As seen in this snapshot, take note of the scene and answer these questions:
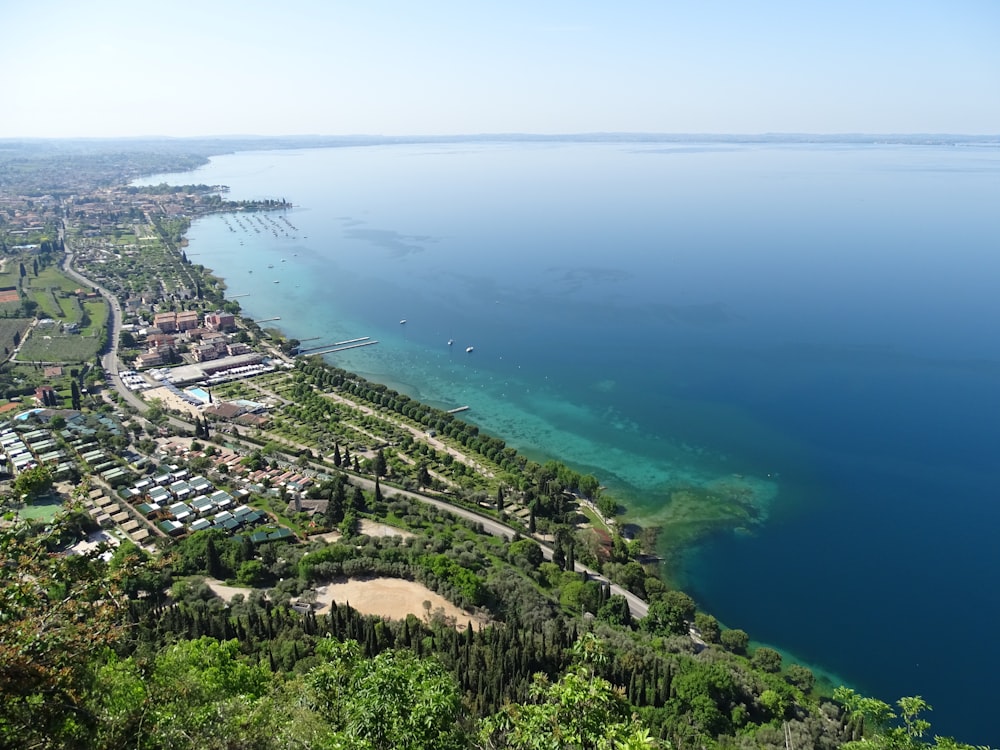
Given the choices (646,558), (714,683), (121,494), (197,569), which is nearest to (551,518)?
(646,558)

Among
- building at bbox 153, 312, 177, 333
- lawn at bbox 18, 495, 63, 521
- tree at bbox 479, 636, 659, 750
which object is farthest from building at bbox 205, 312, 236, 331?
tree at bbox 479, 636, 659, 750

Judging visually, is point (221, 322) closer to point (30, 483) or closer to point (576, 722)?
point (30, 483)

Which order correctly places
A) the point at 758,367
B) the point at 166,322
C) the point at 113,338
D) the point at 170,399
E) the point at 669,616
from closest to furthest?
1. the point at 669,616
2. the point at 170,399
3. the point at 758,367
4. the point at 113,338
5. the point at 166,322

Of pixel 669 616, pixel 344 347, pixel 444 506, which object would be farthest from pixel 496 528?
pixel 344 347

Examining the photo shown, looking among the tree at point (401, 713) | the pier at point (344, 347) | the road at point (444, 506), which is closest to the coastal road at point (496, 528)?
the road at point (444, 506)

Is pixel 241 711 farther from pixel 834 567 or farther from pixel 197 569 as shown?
pixel 834 567

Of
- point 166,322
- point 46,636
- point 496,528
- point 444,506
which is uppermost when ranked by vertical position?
point 46,636

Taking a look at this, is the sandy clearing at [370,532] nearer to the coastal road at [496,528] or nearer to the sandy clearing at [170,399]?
the coastal road at [496,528]
